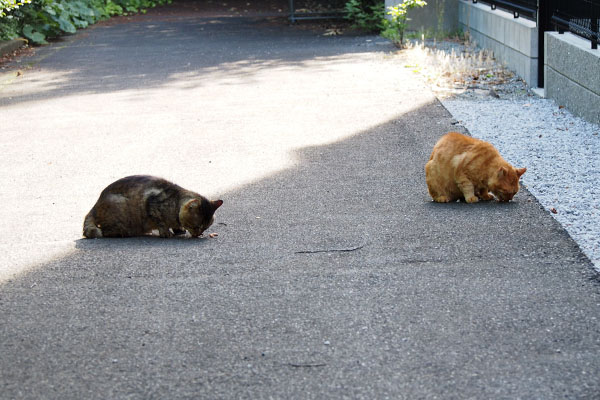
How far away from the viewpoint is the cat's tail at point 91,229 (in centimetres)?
584

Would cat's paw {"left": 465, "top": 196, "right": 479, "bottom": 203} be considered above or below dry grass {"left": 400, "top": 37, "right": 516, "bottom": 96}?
above

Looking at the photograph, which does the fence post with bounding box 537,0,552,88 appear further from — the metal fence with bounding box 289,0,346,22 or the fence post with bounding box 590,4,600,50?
the metal fence with bounding box 289,0,346,22

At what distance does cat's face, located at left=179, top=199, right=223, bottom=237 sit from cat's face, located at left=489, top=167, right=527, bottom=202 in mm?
2095

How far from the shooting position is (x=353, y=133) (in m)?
9.17

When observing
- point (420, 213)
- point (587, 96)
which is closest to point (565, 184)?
point (420, 213)

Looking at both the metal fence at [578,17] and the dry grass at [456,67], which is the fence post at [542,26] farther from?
the dry grass at [456,67]

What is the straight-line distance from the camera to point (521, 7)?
12.1 meters

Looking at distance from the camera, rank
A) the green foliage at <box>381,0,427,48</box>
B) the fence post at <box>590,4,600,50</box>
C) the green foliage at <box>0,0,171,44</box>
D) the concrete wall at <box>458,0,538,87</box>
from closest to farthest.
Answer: the fence post at <box>590,4,600,50</box>, the concrete wall at <box>458,0,538,87</box>, the green foliage at <box>381,0,427,48</box>, the green foliage at <box>0,0,171,44</box>

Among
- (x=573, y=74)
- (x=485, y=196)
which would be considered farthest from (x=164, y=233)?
(x=573, y=74)

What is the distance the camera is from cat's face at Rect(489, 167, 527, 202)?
240 inches

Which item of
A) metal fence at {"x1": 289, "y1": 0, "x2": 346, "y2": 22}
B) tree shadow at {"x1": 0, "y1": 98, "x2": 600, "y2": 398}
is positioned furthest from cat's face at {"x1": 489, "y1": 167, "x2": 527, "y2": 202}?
metal fence at {"x1": 289, "y1": 0, "x2": 346, "y2": 22}

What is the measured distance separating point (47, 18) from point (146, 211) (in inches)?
599

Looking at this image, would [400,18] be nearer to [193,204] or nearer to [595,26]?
[595,26]

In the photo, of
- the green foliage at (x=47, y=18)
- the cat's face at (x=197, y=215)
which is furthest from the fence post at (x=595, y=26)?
the green foliage at (x=47, y=18)
